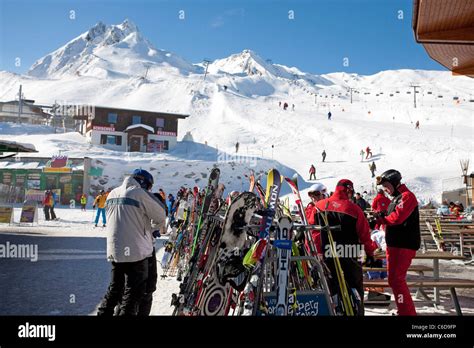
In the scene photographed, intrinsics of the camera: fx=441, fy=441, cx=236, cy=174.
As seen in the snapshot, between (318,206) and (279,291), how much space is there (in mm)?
1410

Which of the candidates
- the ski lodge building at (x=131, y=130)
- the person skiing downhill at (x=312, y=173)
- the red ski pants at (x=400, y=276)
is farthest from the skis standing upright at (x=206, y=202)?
the ski lodge building at (x=131, y=130)

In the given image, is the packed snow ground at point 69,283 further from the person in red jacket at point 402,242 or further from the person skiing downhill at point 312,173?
the person skiing downhill at point 312,173

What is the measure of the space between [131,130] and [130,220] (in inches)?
1801

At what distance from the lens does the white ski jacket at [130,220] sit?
15.3 feet

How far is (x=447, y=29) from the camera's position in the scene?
7.32m

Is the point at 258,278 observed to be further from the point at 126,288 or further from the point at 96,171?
the point at 96,171

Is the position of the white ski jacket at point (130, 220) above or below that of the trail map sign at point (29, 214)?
above

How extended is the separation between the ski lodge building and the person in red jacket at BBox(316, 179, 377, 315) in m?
45.0

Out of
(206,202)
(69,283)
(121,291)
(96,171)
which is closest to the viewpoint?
(121,291)

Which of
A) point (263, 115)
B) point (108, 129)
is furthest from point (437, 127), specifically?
point (108, 129)

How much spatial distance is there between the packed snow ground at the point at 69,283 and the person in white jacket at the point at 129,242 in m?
1.01

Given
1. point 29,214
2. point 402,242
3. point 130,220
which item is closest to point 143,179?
point 130,220

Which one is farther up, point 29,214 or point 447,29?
point 447,29
